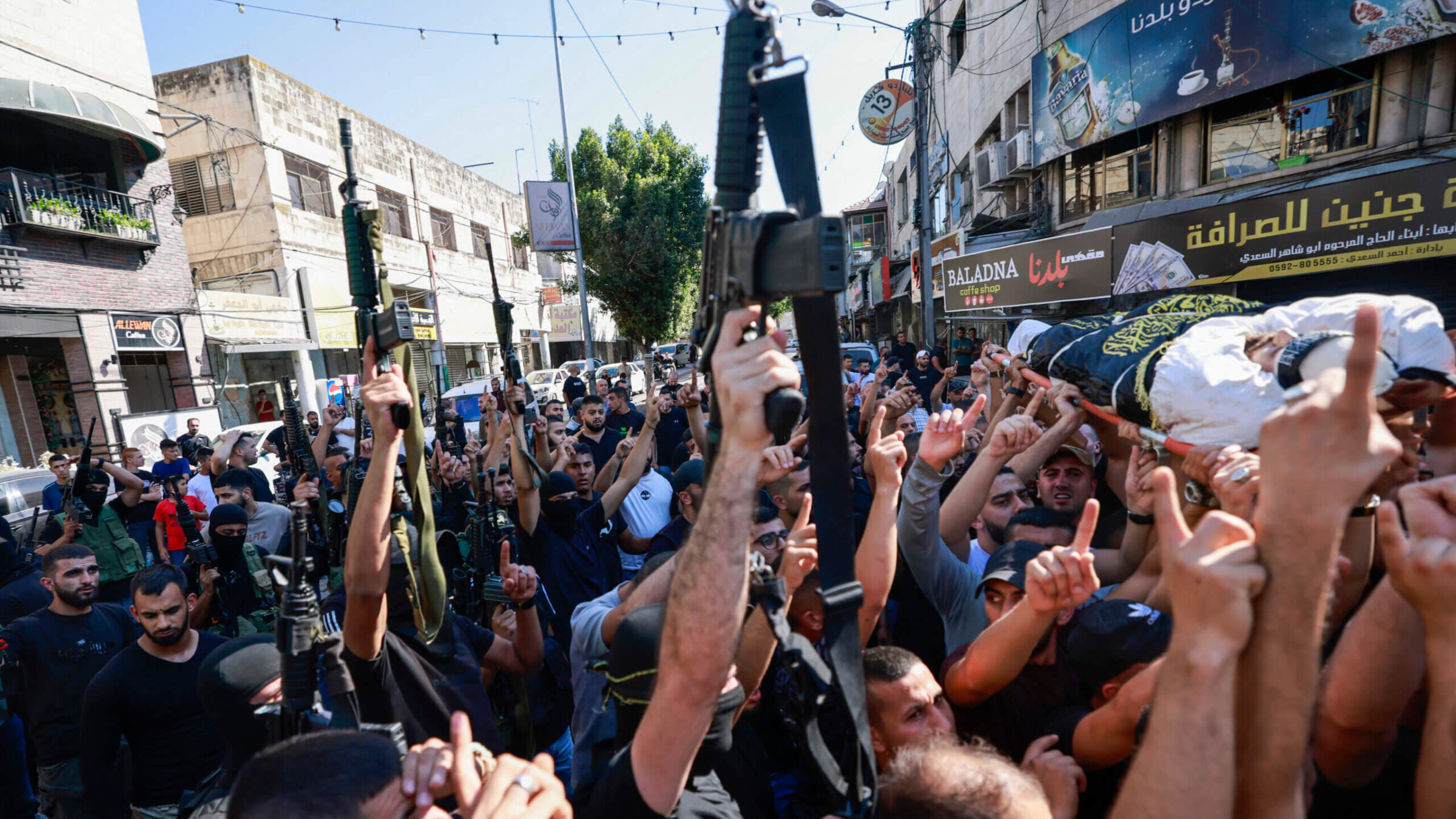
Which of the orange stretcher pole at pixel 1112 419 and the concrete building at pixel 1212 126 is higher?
the concrete building at pixel 1212 126

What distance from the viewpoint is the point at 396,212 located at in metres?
20.9

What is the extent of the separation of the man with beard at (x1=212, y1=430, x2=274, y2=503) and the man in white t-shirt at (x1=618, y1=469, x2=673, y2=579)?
3599 mm

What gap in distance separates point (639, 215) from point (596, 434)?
16.0 meters

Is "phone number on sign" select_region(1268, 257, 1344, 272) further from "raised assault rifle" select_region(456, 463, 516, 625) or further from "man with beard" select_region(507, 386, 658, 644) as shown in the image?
"raised assault rifle" select_region(456, 463, 516, 625)

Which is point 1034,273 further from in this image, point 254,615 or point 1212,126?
point 254,615

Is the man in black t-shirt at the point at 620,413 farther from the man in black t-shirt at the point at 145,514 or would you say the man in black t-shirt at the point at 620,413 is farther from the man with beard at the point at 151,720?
the man with beard at the point at 151,720

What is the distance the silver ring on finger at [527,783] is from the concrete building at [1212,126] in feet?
27.4

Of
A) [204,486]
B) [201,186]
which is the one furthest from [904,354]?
[201,186]

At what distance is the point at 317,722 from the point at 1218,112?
37.0 feet

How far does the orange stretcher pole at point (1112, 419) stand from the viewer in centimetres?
188

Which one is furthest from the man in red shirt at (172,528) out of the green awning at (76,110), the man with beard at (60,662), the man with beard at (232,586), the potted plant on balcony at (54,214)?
the potted plant on balcony at (54,214)

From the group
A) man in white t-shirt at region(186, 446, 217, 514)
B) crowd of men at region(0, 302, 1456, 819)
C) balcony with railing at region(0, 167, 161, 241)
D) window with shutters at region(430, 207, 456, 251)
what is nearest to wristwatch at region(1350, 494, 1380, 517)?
crowd of men at region(0, 302, 1456, 819)

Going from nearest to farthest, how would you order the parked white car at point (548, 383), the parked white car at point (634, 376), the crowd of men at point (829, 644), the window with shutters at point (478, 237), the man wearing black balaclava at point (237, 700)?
the crowd of men at point (829, 644) < the man wearing black balaclava at point (237, 700) < the parked white car at point (548, 383) < the parked white car at point (634, 376) < the window with shutters at point (478, 237)

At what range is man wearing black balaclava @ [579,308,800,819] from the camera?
1.10m
